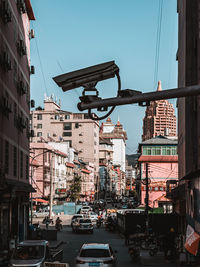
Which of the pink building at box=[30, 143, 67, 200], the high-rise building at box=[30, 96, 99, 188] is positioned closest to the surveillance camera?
the pink building at box=[30, 143, 67, 200]

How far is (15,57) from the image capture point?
32031 millimetres

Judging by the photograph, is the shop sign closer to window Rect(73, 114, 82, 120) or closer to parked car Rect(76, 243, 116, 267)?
parked car Rect(76, 243, 116, 267)

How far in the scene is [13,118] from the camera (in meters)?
31.3

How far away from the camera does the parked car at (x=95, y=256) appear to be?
18328 mm

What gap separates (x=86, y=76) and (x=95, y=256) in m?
11.3

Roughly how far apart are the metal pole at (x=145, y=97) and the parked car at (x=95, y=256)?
10707 millimetres

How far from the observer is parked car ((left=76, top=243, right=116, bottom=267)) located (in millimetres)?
18328

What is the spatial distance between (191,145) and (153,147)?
175 ft

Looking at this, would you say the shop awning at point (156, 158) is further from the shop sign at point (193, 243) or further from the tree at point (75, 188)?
the shop sign at point (193, 243)

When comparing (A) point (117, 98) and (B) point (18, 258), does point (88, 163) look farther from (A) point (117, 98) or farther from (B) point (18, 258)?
(A) point (117, 98)

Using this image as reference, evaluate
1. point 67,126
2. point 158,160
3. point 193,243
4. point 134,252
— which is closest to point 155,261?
point 134,252

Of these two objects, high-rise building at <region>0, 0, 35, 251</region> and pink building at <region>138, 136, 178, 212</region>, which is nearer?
high-rise building at <region>0, 0, 35, 251</region>

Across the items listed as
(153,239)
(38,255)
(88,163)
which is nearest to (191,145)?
(153,239)

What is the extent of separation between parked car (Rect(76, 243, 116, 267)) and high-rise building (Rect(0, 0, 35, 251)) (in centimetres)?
634
